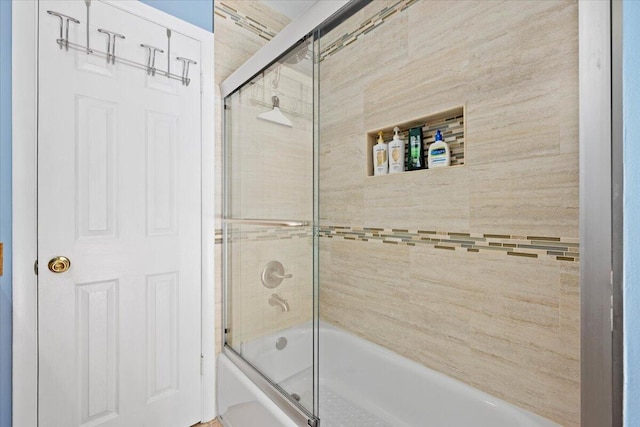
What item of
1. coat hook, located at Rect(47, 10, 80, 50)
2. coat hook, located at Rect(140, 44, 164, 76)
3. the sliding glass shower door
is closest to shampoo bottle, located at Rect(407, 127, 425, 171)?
the sliding glass shower door

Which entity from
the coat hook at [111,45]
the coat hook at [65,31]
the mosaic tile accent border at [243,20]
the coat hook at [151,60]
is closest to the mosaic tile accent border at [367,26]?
the mosaic tile accent border at [243,20]

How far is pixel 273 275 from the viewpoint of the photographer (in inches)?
53.3

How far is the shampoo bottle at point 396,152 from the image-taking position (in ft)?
5.17

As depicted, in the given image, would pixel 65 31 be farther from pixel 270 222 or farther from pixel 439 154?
pixel 439 154

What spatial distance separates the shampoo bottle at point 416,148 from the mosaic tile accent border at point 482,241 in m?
0.33

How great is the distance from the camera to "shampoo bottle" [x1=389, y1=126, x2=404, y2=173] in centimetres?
158

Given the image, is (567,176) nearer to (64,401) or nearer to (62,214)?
(62,214)

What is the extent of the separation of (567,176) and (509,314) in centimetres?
54

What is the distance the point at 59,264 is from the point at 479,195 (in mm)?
1731

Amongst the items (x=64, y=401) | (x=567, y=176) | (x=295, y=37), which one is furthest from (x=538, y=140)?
(x=64, y=401)

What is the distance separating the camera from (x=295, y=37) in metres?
1.21

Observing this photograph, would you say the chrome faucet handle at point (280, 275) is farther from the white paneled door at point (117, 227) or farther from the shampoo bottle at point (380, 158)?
the shampoo bottle at point (380, 158)

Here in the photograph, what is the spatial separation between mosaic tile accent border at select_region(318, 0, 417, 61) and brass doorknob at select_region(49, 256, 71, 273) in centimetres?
150

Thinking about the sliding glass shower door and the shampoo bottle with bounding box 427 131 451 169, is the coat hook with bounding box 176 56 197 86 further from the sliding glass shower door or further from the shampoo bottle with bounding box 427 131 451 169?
the shampoo bottle with bounding box 427 131 451 169
